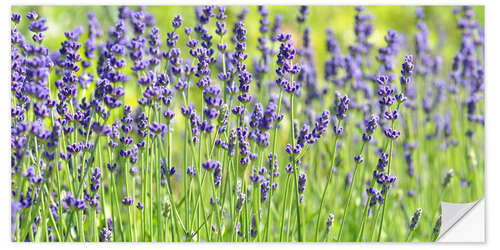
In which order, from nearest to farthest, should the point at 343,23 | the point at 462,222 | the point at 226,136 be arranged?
1. the point at 226,136
2. the point at 462,222
3. the point at 343,23

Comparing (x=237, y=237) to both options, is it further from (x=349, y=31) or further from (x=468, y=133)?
(x=349, y=31)

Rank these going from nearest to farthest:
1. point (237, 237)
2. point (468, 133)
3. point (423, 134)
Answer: point (237, 237)
point (468, 133)
point (423, 134)

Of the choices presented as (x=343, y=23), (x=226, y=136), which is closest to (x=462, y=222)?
(x=226, y=136)

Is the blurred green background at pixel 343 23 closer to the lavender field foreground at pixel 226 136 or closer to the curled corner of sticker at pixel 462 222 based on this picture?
the lavender field foreground at pixel 226 136

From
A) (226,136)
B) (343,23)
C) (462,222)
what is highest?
(343,23)

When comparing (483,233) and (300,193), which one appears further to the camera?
(483,233)

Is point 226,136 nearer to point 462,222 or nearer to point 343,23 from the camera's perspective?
point 462,222

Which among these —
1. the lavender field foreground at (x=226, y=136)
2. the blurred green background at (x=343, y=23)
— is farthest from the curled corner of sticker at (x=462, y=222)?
the blurred green background at (x=343, y=23)
